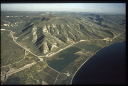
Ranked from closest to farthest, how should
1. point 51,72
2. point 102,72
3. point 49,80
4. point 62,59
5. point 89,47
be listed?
point 49,80 < point 102,72 < point 51,72 < point 62,59 < point 89,47

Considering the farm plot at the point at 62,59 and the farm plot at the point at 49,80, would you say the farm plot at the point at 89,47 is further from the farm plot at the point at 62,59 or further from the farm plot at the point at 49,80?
the farm plot at the point at 49,80

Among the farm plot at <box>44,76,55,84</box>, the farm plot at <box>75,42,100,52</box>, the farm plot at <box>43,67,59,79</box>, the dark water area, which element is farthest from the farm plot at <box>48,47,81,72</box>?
the farm plot at <box>75,42,100,52</box>

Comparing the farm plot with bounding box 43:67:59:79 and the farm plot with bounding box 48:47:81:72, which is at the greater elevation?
the farm plot with bounding box 48:47:81:72

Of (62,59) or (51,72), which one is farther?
(62,59)

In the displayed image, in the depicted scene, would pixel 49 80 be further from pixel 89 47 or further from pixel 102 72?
pixel 89 47

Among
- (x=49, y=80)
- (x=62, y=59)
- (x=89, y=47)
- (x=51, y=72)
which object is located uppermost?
(x=89, y=47)

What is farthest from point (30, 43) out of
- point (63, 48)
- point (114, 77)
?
point (114, 77)

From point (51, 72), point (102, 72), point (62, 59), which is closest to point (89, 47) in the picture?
point (62, 59)

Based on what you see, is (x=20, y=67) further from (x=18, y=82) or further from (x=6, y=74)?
(x=18, y=82)

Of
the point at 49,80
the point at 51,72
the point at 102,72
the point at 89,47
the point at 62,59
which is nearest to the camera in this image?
the point at 49,80

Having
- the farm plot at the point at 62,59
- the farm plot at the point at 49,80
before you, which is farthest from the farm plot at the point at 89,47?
the farm plot at the point at 49,80

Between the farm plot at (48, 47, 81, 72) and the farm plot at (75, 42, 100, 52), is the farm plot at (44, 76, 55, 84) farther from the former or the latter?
the farm plot at (75, 42, 100, 52)
